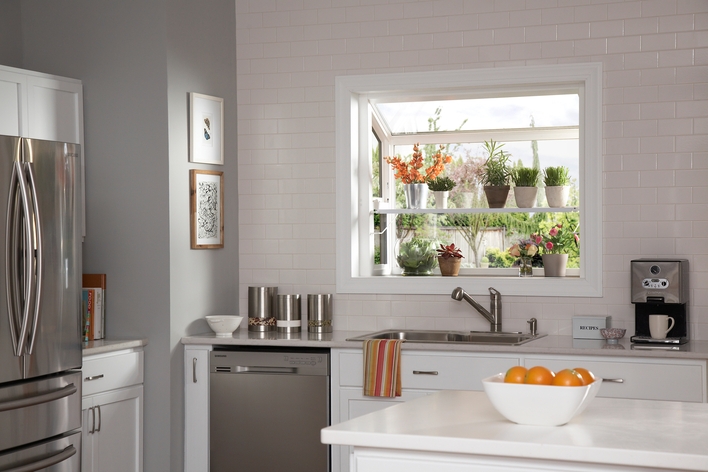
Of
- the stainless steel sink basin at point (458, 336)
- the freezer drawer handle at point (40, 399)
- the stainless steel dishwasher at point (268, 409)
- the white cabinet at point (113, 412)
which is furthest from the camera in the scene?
the stainless steel sink basin at point (458, 336)

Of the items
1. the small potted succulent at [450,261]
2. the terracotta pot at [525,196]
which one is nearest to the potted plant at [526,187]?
the terracotta pot at [525,196]

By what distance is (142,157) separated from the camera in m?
4.34

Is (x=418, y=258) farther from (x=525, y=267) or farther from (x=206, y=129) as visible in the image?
(x=206, y=129)

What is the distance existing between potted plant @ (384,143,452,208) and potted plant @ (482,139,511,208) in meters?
0.24

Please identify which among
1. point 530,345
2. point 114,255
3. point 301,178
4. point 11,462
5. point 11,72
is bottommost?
point 11,462

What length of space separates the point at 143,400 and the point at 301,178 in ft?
4.91

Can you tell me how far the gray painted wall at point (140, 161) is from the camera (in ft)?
14.1

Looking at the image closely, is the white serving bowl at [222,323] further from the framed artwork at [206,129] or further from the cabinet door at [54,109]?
the cabinet door at [54,109]

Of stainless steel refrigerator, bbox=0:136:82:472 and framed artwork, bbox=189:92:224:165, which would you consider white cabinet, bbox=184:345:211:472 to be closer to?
stainless steel refrigerator, bbox=0:136:82:472

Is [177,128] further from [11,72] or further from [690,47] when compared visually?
[690,47]

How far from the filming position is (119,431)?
162 inches

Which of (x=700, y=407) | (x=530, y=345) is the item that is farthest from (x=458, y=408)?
(x=530, y=345)

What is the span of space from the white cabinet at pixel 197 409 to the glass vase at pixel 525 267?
174cm

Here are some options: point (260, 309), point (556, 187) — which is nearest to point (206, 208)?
point (260, 309)
